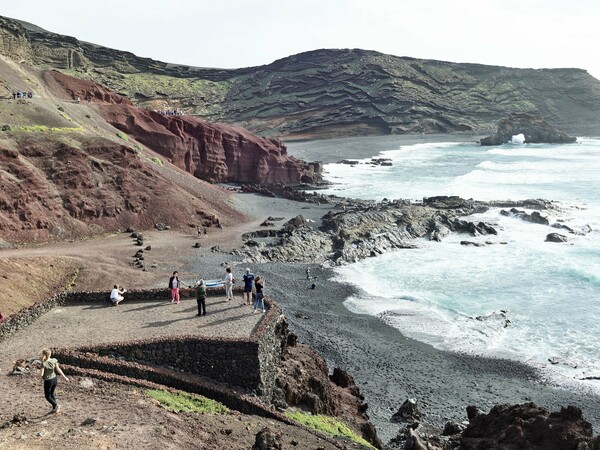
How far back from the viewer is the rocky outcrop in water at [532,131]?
12488 centimetres

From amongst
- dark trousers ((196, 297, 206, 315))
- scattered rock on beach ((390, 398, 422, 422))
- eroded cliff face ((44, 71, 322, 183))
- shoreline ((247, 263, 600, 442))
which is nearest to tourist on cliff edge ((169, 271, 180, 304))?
dark trousers ((196, 297, 206, 315))

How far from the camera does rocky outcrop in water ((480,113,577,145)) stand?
125 meters

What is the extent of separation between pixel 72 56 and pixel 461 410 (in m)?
115

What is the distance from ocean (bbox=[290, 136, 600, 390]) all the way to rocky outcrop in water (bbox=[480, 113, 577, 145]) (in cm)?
5638

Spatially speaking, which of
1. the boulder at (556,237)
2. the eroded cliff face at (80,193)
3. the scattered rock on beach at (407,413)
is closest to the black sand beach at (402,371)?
the scattered rock on beach at (407,413)

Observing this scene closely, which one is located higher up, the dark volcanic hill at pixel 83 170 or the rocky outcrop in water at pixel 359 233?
the dark volcanic hill at pixel 83 170

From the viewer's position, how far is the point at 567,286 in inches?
A: 1364

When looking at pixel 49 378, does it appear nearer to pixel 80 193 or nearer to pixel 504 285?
pixel 80 193

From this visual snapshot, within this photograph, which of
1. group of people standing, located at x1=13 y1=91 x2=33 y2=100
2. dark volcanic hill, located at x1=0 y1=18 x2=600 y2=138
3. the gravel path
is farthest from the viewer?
dark volcanic hill, located at x1=0 y1=18 x2=600 y2=138

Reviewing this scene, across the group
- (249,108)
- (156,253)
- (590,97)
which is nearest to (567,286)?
(156,253)

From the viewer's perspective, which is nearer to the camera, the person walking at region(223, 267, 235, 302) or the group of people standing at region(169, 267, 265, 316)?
the group of people standing at region(169, 267, 265, 316)

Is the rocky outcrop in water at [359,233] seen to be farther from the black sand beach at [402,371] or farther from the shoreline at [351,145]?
the shoreline at [351,145]

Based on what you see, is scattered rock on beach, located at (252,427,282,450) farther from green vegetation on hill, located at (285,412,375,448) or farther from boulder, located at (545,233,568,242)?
boulder, located at (545,233,568,242)

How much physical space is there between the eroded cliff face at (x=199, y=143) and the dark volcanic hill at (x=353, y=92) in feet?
189
